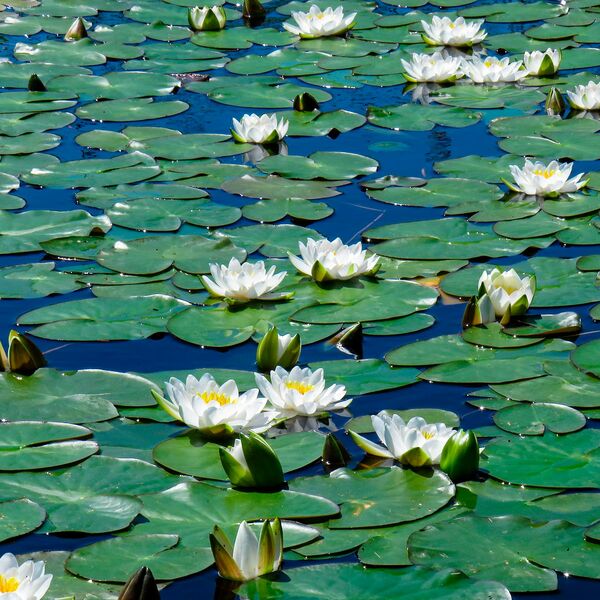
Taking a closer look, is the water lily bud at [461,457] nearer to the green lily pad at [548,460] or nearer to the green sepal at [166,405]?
the green lily pad at [548,460]

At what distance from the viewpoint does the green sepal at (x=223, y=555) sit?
97.9 inches

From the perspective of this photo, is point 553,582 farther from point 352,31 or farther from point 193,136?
point 352,31

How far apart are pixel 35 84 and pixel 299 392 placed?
4.08 meters

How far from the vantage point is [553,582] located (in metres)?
2.54

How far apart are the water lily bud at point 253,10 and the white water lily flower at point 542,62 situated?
95.0 inches

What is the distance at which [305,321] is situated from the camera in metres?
3.96

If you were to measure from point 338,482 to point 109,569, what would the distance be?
67cm

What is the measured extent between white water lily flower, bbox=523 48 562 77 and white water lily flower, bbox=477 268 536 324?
3.28 metres

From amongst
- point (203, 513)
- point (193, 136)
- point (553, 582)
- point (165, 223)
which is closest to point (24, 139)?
point (193, 136)

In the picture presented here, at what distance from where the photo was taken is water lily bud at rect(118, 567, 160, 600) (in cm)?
236

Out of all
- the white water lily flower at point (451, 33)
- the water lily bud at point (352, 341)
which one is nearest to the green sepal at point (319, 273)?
the water lily bud at point (352, 341)

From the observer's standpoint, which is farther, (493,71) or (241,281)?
(493,71)

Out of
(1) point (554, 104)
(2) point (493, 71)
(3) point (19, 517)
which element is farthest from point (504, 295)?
(2) point (493, 71)

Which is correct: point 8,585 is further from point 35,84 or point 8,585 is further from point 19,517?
point 35,84
